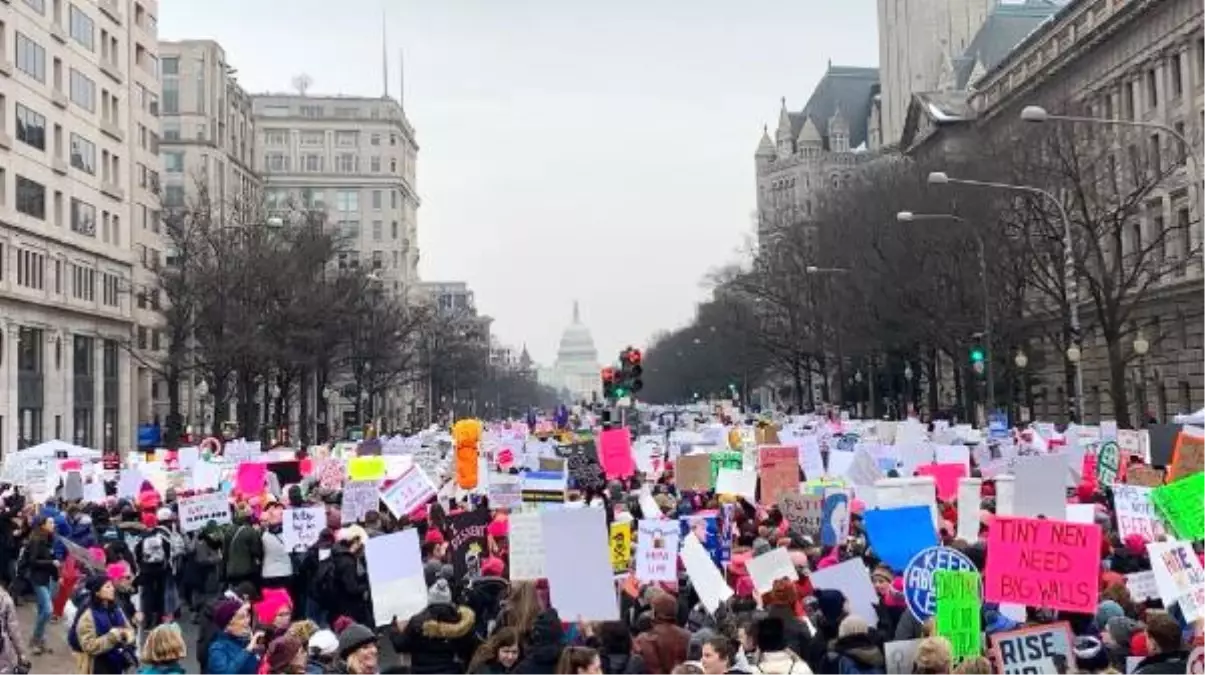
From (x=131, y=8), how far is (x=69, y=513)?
59822mm

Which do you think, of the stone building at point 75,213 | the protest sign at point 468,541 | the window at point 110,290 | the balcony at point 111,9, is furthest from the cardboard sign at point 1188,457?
the balcony at point 111,9

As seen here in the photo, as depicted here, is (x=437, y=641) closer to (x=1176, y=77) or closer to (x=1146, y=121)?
(x=1176, y=77)

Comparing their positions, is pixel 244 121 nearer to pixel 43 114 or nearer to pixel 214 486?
pixel 43 114

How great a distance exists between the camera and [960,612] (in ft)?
28.6

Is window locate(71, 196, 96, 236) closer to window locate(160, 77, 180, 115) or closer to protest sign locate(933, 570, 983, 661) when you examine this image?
window locate(160, 77, 180, 115)

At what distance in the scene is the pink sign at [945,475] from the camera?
19.0 metres

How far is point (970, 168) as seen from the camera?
165 feet

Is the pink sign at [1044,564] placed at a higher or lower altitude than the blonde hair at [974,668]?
higher

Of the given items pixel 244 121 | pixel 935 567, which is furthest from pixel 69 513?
pixel 244 121

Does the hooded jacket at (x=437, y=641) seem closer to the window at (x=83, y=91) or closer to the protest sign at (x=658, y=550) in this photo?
the protest sign at (x=658, y=550)

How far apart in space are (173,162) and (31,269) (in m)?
48.3

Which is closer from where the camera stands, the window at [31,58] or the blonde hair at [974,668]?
the blonde hair at [974,668]

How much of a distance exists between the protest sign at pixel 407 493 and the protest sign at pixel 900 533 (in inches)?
238

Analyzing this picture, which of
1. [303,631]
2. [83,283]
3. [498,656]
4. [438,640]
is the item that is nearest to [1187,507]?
[498,656]
